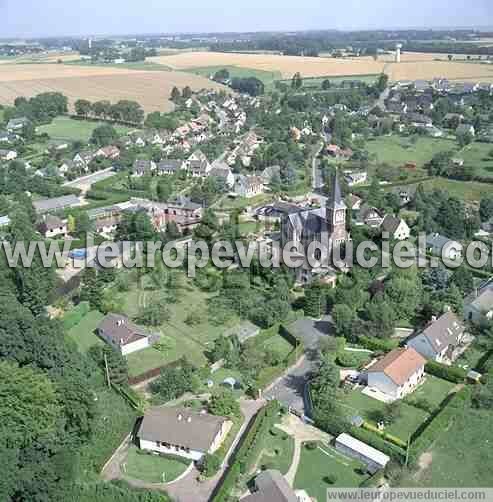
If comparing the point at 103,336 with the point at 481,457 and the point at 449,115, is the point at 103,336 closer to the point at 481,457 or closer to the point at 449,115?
the point at 481,457

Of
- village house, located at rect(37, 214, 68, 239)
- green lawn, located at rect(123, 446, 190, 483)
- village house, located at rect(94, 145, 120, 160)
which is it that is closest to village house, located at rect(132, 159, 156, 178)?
village house, located at rect(94, 145, 120, 160)

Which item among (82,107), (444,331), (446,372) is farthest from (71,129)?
(446,372)

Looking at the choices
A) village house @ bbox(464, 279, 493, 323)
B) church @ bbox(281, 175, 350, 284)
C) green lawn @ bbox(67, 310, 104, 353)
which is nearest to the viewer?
green lawn @ bbox(67, 310, 104, 353)

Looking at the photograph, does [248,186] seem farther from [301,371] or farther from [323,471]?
[323,471]

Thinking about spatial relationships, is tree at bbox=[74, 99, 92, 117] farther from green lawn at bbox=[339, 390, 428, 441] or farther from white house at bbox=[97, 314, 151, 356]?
green lawn at bbox=[339, 390, 428, 441]

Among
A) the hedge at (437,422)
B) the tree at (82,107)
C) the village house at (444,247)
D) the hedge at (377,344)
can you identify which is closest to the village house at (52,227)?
the hedge at (377,344)
